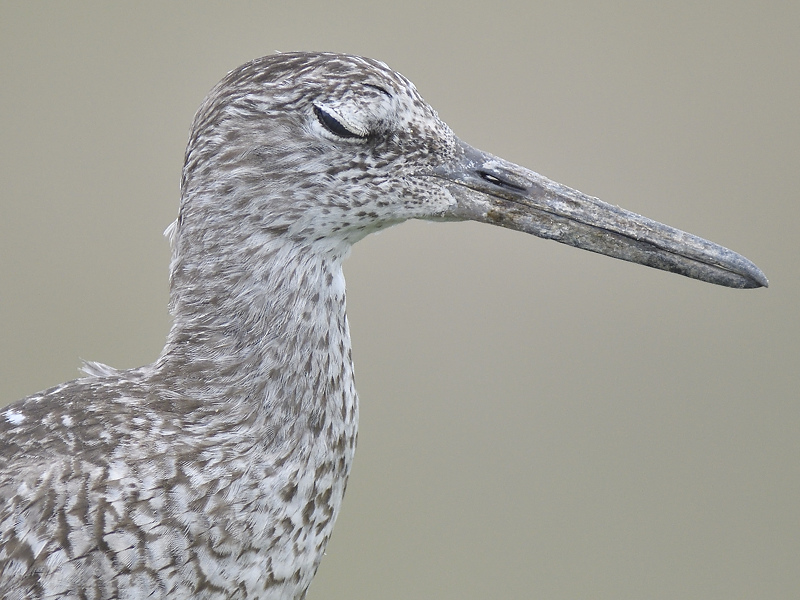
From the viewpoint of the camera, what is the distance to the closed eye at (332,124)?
1506mm

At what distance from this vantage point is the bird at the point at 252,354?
1459 millimetres

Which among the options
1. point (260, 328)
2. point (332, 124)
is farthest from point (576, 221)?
point (260, 328)

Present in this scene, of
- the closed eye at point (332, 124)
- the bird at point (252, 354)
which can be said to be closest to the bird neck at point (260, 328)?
the bird at point (252, 354)

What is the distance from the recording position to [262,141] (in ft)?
5.02

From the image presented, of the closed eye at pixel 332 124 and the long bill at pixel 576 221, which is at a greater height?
the closed eye at pixel 332 124

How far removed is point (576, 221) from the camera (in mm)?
1635

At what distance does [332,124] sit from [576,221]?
0.45m

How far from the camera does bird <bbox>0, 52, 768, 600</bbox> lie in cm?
146

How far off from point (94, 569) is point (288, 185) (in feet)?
2.17

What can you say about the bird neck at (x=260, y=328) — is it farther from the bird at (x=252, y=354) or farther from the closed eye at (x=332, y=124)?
the closed eye at (x=332, y=124)

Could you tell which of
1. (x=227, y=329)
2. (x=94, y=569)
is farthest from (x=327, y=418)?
(x=94, y=569)

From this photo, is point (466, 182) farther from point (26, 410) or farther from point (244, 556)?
point (26, 410)

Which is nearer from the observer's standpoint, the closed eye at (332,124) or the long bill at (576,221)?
the closed eye at (332,124)

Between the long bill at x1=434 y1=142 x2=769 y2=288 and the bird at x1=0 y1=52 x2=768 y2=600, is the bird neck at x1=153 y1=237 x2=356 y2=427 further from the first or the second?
the long bill at x1=434 y1=142 x2=769 y2=288
